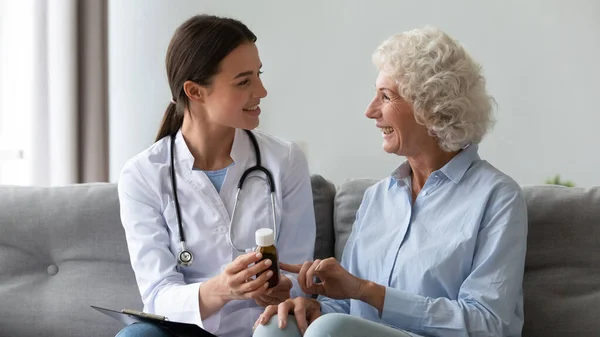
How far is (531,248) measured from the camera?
2160 mm

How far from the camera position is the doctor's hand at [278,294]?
1.90m

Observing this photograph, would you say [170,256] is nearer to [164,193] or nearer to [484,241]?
[164,193]

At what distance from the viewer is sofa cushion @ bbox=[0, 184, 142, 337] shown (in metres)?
2.38

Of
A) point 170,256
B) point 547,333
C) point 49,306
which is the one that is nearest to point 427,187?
point 547,333

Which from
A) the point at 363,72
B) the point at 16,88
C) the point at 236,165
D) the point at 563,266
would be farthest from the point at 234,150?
the point at 16,88

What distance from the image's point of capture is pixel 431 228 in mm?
1894

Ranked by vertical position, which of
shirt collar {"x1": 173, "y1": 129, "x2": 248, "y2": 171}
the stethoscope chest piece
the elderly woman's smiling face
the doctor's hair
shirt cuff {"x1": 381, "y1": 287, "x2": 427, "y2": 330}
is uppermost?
the doctor's hair

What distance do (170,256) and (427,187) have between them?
684mm

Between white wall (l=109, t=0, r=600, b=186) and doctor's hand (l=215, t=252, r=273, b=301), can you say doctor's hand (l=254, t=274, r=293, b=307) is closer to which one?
doctor's hand (l=215, t=252, r=273, b=301)

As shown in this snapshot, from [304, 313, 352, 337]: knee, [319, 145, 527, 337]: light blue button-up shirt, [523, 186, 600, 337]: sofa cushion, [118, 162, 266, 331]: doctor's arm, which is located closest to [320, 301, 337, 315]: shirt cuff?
[319, 145, 527, 337]: light blue button-up shirt

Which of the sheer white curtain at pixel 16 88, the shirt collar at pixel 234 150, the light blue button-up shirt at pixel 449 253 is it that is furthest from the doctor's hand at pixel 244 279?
the sheer white curtain at pixel 16 88

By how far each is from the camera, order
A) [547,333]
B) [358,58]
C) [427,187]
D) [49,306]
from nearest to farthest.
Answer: [427,187]
[547,333]
[49,306]
[358,58]

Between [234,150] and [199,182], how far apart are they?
0.13 meters

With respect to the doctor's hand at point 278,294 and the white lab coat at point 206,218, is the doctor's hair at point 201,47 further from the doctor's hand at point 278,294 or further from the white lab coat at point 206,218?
the doctor's hand at point 278,294
